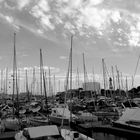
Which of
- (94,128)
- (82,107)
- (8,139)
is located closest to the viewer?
(8,139)

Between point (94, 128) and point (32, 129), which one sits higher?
point (32, 129)

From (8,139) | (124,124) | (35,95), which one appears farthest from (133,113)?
(35,95)

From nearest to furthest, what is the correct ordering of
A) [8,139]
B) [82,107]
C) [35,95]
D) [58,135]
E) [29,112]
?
[58,135] < [8,139] < [29,112] < [82,107] < [35,95]

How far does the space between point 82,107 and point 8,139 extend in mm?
27598

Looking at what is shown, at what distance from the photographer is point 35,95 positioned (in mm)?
71688

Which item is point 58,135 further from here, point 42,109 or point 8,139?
point 42,109

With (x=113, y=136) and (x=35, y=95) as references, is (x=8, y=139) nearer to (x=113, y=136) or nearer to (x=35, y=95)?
(x=113, y=136)

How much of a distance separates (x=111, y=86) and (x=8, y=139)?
4038 centimetres

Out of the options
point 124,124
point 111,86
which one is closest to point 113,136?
point 124,124

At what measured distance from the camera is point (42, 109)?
38812mm

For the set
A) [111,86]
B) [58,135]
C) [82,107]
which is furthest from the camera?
[111,86]

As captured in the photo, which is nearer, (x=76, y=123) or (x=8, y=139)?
(x=8, y=139)

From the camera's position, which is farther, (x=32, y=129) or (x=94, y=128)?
(x=94, y=128)

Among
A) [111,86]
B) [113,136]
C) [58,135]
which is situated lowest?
[113,136]
